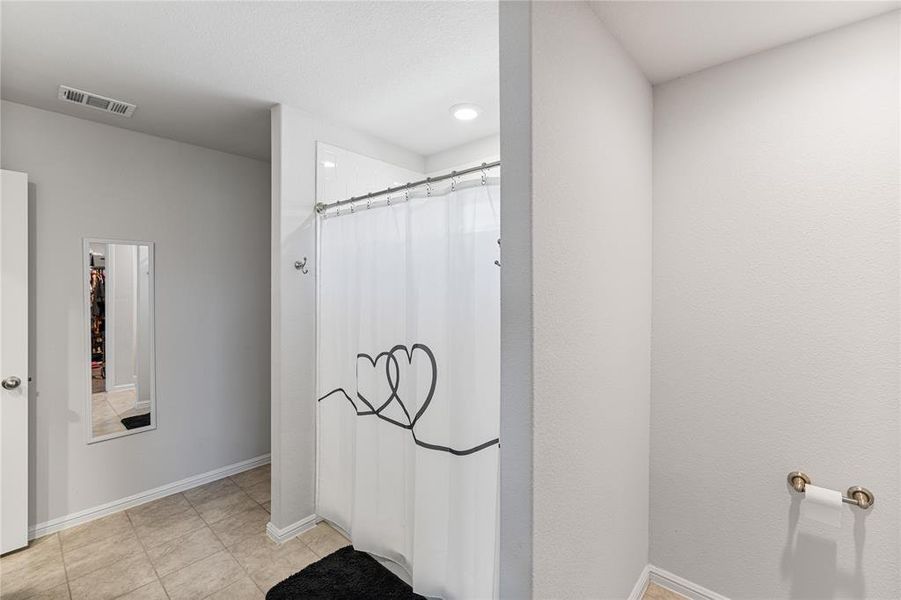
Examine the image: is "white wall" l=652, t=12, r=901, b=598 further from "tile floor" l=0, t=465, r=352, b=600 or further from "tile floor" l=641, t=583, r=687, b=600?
"tile floor" l=0, t=465, r=352, b=600

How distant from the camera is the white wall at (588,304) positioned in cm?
104

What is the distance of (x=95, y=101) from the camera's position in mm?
2129

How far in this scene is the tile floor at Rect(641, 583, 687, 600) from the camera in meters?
1.73

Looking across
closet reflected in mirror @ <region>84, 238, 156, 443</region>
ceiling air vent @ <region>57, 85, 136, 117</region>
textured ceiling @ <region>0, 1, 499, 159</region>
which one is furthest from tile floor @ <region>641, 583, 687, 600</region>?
ceiling air vent @ <region>57, 85, 136, 117</region>

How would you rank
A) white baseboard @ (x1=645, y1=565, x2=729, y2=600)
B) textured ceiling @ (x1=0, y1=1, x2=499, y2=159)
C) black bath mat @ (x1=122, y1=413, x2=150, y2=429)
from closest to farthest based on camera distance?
textured ceiling @ (x1=0, y1=1, x2=499, y2=159) < white baseboard @ (x1=645, y1=565, x2=729, y2=600) < black bath mat @ (x1=122, y1=413, x2=150, y2=429)

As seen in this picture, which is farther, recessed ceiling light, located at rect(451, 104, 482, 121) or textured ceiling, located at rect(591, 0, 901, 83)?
recessed ceiling light, located at rect(451, 104, 482, 121)

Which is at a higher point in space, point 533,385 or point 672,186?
point 672,186

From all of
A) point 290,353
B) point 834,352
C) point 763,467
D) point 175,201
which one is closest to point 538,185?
point 834,352

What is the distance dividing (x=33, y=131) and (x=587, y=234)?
3037 mm

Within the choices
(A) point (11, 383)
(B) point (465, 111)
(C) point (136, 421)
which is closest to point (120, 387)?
(C) point (136, 421)

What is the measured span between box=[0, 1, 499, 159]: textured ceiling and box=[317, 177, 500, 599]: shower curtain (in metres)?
0.62

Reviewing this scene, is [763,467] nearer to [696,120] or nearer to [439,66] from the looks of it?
[696,120]

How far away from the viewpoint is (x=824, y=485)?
1420 millimetres

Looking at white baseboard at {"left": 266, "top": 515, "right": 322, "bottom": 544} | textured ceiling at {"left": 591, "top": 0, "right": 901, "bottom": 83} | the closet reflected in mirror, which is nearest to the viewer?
textured ceiling at {"left": 591, "top": 0, "right": 901, "bottom": 83}
